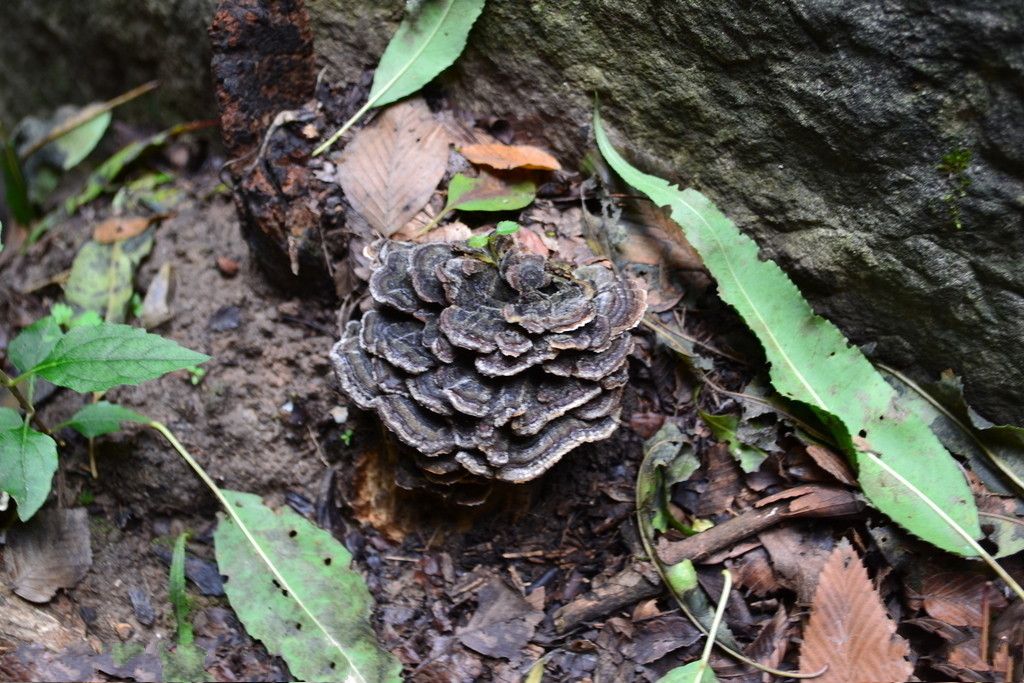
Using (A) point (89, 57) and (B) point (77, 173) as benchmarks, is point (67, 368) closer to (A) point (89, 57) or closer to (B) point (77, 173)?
(B) point (77, 173)

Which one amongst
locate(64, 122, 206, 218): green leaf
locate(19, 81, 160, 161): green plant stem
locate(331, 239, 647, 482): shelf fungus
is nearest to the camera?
locate(331, 239, 647, 482): shelf fungus

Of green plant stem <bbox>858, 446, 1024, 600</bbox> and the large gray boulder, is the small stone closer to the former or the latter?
the large gray boulder

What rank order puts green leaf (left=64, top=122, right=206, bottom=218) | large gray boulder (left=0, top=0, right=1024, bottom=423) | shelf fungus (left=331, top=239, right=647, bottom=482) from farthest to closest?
green leaf (left=64, top=122, right=206, bottom=218), shelf fungus (left=331, top=239, right=647, bottom=482), large gray boulder (left=0, top=0, right=1024, bottom=423)

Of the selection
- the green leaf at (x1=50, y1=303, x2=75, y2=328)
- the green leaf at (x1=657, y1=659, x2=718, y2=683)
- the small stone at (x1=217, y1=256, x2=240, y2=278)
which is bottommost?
the green leaf at (x1=657, y1=659, x2=718, y2=683)

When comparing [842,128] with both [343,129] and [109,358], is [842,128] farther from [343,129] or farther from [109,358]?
[109,358]

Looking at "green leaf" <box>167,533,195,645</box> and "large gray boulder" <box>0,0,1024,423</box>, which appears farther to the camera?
"green leaf" <box>167,533,195,645</box>

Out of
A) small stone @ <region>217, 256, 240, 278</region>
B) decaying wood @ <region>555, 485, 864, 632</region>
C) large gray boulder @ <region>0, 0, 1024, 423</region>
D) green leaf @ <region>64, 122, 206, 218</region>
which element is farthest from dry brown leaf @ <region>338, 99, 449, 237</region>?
decaying wood @ <region>555, 485, 864, 632</region>
